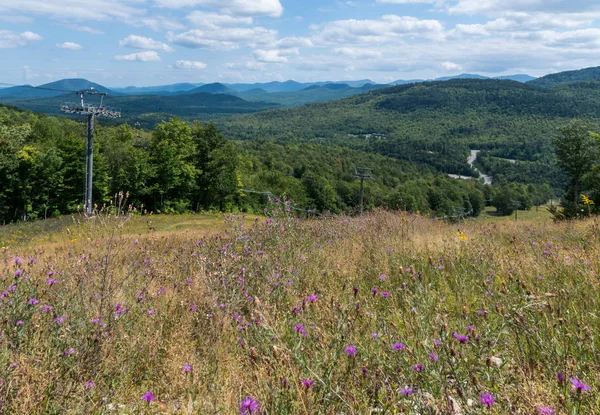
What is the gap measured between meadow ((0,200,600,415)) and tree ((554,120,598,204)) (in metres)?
38.7

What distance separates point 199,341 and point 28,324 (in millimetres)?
1133

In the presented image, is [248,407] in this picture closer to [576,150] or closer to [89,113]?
A: [89,113]

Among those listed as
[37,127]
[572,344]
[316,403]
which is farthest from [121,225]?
[37,127]

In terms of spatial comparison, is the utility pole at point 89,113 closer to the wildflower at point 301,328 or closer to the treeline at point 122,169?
the treeline at point 122,169

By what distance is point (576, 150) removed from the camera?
1415 inches

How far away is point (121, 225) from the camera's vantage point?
2.93 metres

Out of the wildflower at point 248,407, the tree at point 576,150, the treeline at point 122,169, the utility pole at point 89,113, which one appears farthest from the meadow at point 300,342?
the tree at point 576,150

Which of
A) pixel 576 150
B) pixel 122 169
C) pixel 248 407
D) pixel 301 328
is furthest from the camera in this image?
pixel 122 169

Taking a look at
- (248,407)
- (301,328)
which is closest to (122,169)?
(301,328)

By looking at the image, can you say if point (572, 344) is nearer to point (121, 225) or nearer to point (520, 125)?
point (121, 225)

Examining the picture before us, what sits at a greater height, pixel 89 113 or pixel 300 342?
pixel 89 113

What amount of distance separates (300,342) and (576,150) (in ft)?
141

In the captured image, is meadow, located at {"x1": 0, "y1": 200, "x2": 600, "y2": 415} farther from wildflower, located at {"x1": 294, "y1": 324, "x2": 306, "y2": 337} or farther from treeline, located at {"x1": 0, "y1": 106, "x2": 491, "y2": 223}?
treeline, located at {"x1": 0, "y1": 106, "x2": 491, "y2": 223}

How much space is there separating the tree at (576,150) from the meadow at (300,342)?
38.7 m
